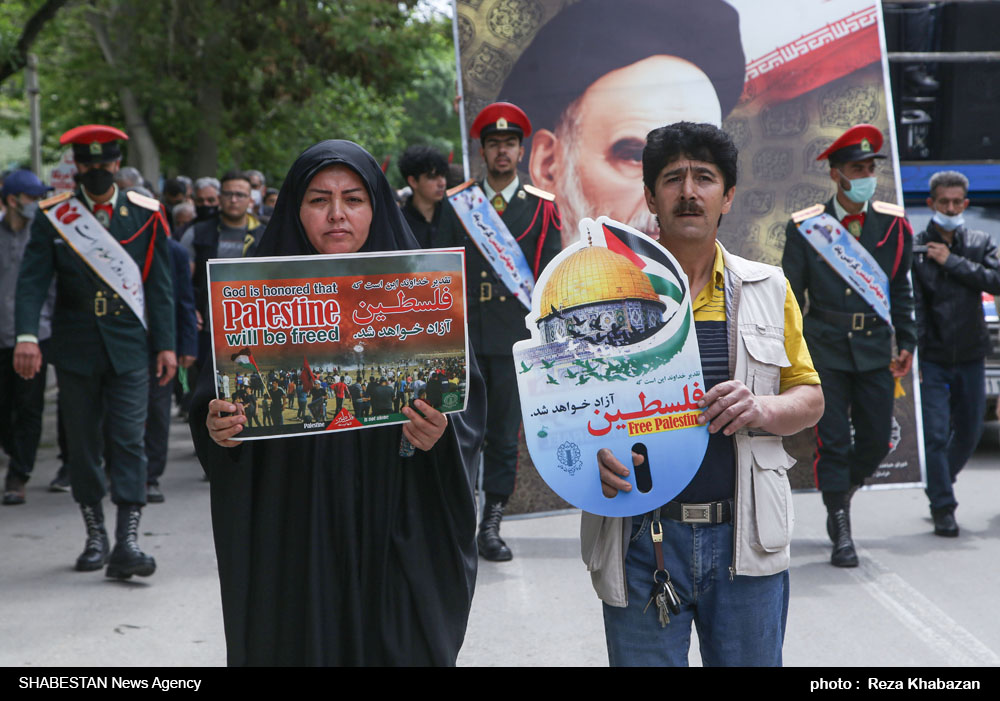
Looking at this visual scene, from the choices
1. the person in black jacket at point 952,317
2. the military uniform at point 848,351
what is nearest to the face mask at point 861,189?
the military uniform at point 848,351

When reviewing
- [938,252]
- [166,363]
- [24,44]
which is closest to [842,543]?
[938,252]

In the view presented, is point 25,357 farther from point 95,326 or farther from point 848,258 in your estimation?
point 848,258

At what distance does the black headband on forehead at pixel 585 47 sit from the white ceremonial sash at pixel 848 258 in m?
1.45

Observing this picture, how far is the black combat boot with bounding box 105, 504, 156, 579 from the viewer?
6.09 metres

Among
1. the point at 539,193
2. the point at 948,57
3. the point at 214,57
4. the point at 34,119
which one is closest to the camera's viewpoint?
the point at 539,193

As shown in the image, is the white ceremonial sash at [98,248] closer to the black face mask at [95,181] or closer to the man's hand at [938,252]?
the black face mask at [95,181]

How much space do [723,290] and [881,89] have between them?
506cm

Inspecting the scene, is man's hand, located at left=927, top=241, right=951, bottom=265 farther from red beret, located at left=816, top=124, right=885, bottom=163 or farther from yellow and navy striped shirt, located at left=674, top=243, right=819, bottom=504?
yellow and navy striped shirt, located at left=674, top=243, right=819, bottom=504

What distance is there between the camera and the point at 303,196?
2896mm

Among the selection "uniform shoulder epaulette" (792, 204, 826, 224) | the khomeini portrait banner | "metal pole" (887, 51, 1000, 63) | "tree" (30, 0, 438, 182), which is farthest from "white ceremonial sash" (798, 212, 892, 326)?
"tree" (30, 0, 438, 182)

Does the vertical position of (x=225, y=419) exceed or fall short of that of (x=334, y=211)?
it falls short

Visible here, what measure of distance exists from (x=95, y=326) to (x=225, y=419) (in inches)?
146

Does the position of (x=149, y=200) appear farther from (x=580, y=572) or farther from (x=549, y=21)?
(x=580, y=572)
